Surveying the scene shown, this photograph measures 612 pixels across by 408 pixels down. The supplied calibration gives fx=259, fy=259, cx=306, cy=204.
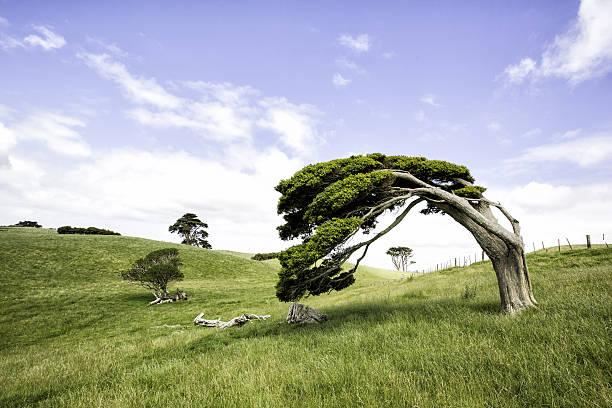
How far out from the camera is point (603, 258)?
2005 centimetres

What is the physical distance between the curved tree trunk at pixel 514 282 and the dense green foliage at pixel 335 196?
2514 millimetres

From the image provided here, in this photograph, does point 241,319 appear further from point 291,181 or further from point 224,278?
point 224,278

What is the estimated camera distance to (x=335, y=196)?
9.05m

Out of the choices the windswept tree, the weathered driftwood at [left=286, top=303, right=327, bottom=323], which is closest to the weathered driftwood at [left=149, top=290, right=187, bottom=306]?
the weathered driftwood at [left=286, top=303, right=327, bottom=323]

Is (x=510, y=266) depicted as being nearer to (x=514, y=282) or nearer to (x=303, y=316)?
(x=514, y=282)

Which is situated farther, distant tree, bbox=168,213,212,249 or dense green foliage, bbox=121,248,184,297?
distant tree, bbox=168,213,212,249

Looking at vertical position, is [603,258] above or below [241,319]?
above

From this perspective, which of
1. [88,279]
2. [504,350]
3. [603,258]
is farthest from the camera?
[88,279]

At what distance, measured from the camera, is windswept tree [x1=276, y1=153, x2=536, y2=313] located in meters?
8.86

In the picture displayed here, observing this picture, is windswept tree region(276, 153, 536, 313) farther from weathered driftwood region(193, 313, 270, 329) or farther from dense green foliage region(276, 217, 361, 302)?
weathered driftwood region(193, 313, 270, 329)

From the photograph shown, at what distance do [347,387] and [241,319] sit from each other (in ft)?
43.8

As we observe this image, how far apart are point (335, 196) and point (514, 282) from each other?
6798mm

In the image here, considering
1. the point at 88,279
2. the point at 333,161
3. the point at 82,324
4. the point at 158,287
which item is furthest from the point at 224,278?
the point at 333,161

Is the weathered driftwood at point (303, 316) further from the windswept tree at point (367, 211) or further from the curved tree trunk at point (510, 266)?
the curved tree trunk at point (510, 266)
